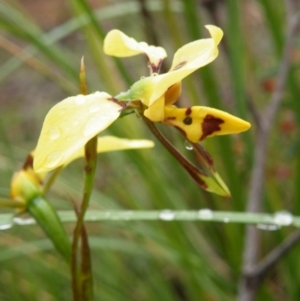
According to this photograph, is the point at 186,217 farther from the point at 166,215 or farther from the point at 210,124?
the point at 210,124

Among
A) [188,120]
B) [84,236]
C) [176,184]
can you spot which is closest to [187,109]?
[188,120]

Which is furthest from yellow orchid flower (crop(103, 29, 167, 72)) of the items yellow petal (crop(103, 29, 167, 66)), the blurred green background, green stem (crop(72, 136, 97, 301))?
the blurred green background

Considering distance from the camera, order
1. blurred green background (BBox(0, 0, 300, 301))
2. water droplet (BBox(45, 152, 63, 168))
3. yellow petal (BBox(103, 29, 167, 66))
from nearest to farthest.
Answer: water droplet (BBox(45, 152, 63, 168)), yellow petal (BBox(103, 29, 167, 66)), blurred green background (BBox(0, 0, 300, 301))

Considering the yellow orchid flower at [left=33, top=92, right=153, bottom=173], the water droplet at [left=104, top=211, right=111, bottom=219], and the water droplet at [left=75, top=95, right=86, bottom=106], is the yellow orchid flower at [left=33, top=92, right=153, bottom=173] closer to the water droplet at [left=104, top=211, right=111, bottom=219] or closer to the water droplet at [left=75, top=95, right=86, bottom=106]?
the water droplet at [left=75, top=95, right=86, bottom=106]

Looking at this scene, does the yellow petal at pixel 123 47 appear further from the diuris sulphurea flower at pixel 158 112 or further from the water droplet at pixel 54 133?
the water droplet at pixel 54 133

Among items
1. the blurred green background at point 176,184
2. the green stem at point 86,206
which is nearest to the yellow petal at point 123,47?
the green stem at point 86,206

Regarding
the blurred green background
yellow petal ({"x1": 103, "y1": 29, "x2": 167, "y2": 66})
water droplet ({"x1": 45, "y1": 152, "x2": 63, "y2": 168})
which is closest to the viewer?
water droplet ({"x1": 45, "y1": 152, "x2": 63, "y2": 168})
